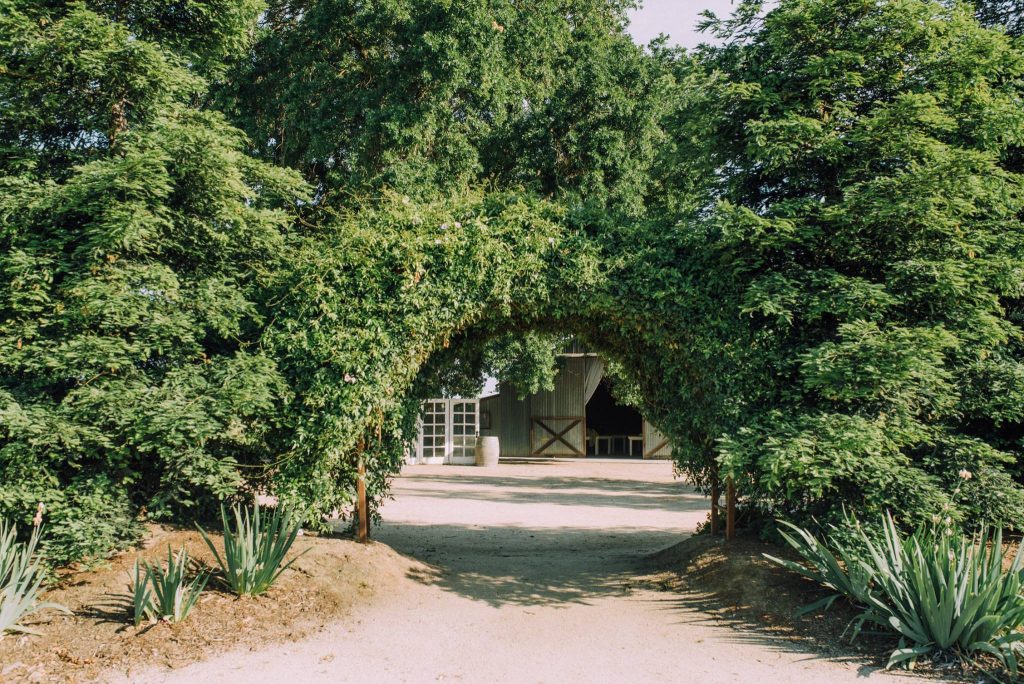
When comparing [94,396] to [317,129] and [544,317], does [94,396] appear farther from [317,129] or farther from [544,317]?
[317,129]

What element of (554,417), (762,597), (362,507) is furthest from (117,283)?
(554,417)

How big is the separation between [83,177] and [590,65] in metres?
10.7

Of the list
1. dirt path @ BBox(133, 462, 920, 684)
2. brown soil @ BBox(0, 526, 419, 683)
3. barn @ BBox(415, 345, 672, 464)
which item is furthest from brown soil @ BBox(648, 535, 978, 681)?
barn @ BBox(415, 345, 672, 464)

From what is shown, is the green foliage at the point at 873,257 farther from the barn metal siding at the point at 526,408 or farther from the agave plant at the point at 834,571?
the barn metal siding at the point at 526,408

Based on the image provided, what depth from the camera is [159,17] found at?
725 cm

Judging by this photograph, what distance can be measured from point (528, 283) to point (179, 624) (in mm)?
4176

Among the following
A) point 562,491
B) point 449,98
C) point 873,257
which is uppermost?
point 449,98

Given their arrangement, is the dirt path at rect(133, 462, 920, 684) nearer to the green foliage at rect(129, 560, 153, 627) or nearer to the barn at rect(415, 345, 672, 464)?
the green foliage at rect(129, 560, 153, 627)

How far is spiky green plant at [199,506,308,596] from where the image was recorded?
5.54 meters

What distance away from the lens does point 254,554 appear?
18.6 feet

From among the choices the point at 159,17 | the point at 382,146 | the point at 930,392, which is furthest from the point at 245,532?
the point at 382,146

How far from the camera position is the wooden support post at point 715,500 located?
766 cm

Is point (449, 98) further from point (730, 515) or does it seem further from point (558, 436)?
point (558, 436)

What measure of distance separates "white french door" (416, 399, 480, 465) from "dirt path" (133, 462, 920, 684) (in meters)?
10.5
